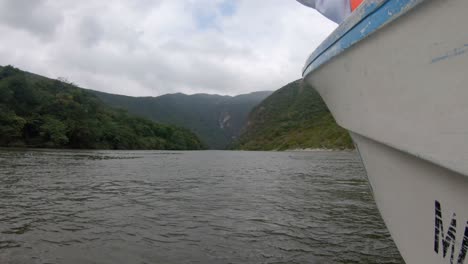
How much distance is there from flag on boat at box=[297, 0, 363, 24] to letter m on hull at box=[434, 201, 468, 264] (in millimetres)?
2433

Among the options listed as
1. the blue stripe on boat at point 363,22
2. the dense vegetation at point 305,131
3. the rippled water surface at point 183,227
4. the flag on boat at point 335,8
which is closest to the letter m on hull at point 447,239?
the blue stripe on boat at point 363,22

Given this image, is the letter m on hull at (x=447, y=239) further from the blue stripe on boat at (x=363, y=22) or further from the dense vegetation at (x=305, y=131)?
the dense vegetation at (x=305, y=131)

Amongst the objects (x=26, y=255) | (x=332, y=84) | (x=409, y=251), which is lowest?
(x=26, y=255)

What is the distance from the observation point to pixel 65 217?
7566mm

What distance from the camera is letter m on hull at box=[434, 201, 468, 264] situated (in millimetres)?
2271

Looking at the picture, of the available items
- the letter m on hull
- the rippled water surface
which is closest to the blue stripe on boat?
the letter m on hull

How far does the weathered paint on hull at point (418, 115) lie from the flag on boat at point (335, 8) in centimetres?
89

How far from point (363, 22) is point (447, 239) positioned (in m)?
1.73

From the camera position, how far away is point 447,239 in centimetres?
243

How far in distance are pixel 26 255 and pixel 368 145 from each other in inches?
202

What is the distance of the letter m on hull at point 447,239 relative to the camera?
2271mm

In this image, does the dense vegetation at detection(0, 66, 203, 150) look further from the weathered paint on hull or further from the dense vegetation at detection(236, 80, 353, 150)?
the weathered paint on hull

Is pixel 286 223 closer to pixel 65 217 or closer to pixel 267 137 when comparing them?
pixel 65 217

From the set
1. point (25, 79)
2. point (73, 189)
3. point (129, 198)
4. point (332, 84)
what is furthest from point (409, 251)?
point (25, 79)
